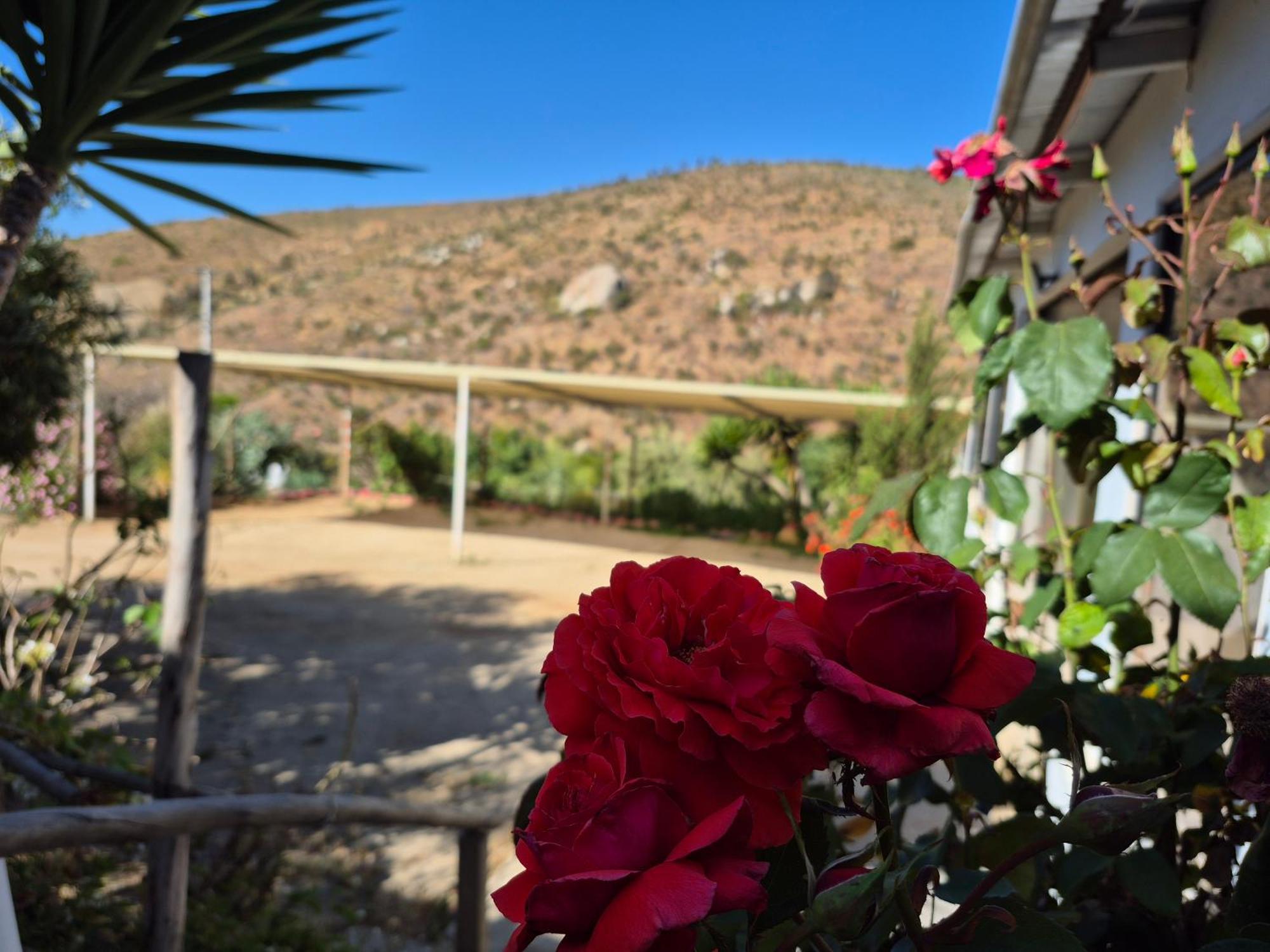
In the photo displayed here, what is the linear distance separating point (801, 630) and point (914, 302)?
35.2 m

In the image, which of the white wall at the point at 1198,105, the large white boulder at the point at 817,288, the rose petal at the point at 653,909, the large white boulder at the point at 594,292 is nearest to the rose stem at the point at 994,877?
the rose petal at the point at 653,909

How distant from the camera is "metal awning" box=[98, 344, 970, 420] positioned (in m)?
10.9

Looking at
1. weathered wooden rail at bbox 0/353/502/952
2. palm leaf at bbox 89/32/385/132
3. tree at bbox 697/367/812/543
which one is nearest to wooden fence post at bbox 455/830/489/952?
weathered wooden rail at bbox 0/353/502/952

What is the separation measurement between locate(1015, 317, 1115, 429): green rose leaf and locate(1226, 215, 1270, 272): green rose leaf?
0.16m

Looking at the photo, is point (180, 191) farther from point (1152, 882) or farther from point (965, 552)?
point (1152, 882)

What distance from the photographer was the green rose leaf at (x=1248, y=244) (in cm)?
97

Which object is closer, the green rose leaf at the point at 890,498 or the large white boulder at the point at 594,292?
the green rose leaf at the point at 890,498

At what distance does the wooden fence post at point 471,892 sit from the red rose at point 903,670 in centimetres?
244

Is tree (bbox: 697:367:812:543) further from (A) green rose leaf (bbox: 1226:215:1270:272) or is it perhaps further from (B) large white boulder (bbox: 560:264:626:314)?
(B) large white boulder (bbox: 560:264:626:314)

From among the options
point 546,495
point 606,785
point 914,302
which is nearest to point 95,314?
point 606,785

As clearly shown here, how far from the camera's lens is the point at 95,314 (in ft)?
15.6

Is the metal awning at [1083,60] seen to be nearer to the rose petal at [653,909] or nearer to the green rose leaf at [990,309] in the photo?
the green rose leaf at [990,309]

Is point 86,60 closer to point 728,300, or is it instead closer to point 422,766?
point 422,766

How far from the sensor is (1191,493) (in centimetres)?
100
